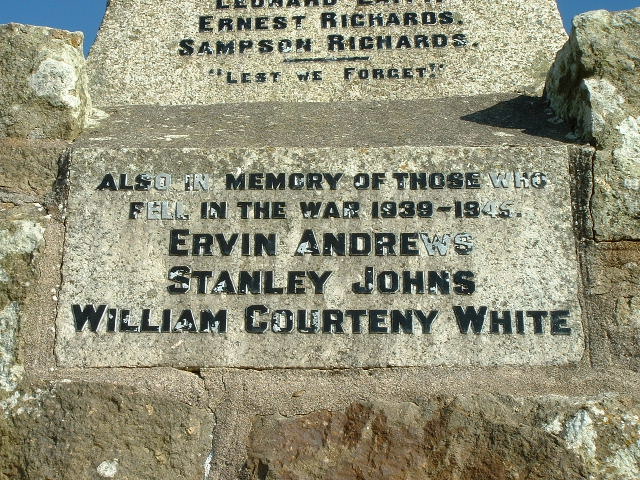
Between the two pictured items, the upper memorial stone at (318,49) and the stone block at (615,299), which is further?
the upper memorial stone at (318,49)

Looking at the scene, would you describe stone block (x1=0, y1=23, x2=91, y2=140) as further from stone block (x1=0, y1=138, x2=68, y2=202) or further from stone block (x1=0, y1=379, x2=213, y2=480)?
stone block (x1=0, y1=379, x2=213, y2=480)

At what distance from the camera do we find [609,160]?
9.09 feet

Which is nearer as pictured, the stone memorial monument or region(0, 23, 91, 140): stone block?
the stone memorial monument

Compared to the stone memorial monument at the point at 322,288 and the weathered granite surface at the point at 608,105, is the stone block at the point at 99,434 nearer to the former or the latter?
the stone memorial monument at the point at 322,288

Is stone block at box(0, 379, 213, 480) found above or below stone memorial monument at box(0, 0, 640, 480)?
below

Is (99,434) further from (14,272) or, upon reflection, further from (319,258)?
(319,258)

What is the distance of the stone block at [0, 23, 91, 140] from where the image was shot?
297 cm

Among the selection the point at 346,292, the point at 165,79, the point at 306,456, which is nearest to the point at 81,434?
the point at 306,456

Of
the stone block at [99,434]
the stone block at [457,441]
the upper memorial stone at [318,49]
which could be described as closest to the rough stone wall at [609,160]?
the stone block at [457,441]

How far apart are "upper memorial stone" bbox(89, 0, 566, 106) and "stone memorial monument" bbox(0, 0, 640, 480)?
423 mm

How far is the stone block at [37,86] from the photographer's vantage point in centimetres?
297

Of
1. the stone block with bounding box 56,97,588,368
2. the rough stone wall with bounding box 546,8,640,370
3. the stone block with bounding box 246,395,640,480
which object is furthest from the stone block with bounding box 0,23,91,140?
the rough stone wall with bounding box 546,8,640,370

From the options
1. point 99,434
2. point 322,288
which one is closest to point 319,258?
point 322,288

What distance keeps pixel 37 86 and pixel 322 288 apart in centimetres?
143
